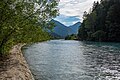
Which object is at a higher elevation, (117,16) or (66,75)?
(117,16)

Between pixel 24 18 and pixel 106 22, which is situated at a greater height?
pixel 106 22

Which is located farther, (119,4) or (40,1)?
(119,4)

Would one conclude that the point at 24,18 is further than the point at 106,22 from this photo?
No

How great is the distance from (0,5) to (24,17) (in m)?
4.02

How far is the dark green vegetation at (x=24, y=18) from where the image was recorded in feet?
93.1

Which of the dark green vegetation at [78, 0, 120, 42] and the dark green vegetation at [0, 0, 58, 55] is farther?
the dark green vegetation at [78, 0, 120, 42]

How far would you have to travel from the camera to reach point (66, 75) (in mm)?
29922

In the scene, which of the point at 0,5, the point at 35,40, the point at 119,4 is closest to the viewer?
the point at 0,5

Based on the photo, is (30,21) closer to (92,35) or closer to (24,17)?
(24,17)

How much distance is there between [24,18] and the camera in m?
30.4

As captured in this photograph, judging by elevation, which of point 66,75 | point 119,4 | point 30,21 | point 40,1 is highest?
point 119,4

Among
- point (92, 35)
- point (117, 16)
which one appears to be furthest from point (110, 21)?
point (92, 35)

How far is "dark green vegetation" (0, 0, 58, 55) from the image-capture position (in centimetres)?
2837

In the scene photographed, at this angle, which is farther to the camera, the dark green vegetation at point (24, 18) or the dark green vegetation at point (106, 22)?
the dark green vegetation at point (106, 22)
